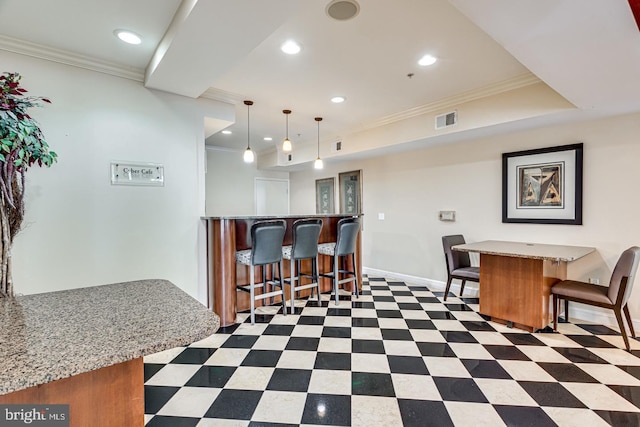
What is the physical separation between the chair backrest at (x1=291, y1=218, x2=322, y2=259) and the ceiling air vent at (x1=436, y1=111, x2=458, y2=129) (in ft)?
6.54

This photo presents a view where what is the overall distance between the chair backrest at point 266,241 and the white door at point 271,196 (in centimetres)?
376

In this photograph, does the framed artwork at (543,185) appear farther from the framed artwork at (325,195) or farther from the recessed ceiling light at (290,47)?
the framed artwork at (325,195)

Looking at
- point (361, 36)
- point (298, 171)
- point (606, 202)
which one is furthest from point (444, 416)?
point (298, 171)

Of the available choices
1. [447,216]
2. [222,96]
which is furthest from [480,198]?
[222,96]

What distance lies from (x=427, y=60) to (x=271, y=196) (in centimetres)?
512

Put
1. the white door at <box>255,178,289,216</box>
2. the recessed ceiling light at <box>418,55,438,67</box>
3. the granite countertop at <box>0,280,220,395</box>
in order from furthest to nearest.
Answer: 1. the white door at <box>255,178,289,216</box>
2. the recessed ceiling light at <box>418,55,438,67</box>
3. the granite countertop at <box>0,280,220,395</box>

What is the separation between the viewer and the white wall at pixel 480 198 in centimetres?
311

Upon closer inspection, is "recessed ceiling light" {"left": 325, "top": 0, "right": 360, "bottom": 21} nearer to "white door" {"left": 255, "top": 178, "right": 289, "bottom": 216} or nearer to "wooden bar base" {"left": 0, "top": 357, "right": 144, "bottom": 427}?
"wooden bar base" {"left": 0, "top": 357, "right": 144, "bottom": 427}

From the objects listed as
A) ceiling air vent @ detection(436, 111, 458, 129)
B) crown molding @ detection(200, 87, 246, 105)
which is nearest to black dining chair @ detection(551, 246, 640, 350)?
ceiling air vent @ detection(436, 111, 458, 129)

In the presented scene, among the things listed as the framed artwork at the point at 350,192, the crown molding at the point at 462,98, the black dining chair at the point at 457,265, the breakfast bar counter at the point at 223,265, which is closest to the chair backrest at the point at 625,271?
the black dining chair at the point at 457,265

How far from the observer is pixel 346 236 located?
389 centimetres

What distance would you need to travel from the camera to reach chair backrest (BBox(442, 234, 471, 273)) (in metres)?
3.89

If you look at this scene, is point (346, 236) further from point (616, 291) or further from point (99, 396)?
point (99, 396)

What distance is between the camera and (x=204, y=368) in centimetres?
236
